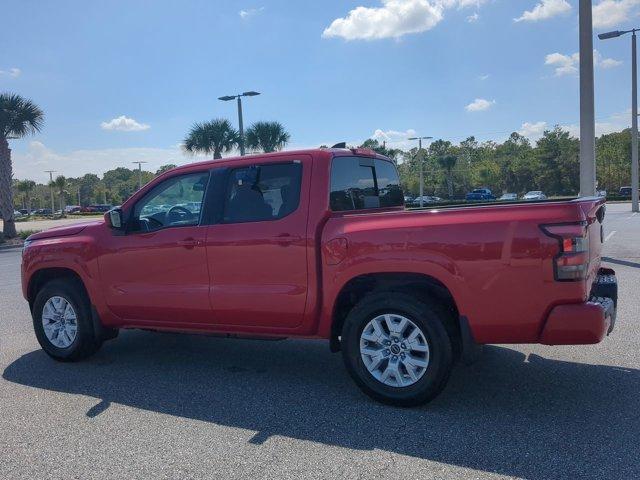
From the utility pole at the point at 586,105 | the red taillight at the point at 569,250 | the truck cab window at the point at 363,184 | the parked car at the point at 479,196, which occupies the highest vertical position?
the utility pole at the point at 586,105

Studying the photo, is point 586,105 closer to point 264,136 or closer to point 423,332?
point 423,332

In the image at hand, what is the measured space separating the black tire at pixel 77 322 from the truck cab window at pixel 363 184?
9.11 ft

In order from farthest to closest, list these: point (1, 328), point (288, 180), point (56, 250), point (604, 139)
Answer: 1. point (604, 139)
2. point (1, 328)
3. point (56, 250)
4. point (288, 180)

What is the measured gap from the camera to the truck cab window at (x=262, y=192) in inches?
187

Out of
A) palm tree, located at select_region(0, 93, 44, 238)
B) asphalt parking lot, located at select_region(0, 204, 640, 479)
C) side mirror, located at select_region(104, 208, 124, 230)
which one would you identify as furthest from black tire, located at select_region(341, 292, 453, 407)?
palm tree, located at select_region(0, 93, 44, 238)

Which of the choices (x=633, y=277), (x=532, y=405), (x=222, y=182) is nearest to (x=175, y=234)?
(x=222, y=182)

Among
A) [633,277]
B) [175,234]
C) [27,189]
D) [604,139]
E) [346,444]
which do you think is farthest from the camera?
[27,189]

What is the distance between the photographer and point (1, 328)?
24.5 feet

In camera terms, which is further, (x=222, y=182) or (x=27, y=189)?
(x=27, y=189)

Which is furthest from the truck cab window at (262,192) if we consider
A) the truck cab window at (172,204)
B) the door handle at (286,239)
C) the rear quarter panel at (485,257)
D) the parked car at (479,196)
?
the parked car at (479,196)

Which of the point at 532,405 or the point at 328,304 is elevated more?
the point at 328,304

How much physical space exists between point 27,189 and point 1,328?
284 ft

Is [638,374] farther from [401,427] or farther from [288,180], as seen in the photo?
[288,180]

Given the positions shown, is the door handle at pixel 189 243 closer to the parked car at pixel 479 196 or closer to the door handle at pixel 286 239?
the door handle at pixel 286 239
